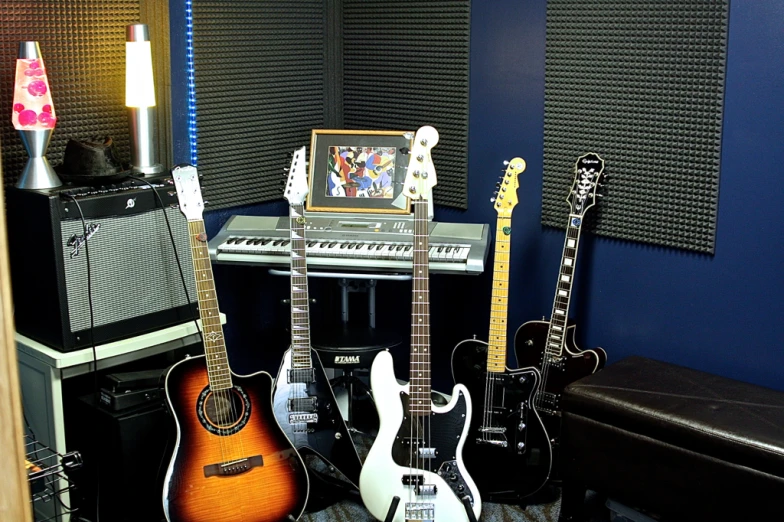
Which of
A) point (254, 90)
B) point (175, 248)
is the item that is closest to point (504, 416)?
point (175, 248)

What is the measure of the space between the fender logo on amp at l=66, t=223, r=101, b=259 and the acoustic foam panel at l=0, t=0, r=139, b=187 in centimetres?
43

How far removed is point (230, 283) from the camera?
13.1ft

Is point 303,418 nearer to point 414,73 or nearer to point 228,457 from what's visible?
point 228,457

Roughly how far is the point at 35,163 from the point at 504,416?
5.89ft

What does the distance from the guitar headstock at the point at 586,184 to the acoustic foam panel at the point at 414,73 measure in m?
0.63

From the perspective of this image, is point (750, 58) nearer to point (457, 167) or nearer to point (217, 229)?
point (457, 167)

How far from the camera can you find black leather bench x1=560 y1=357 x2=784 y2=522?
275 centimetres

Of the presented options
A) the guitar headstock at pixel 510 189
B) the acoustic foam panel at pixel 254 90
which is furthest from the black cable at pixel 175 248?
the guitar headstock at pixel 510 189

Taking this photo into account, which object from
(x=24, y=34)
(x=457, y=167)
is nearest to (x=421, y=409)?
(x=457, y=167)

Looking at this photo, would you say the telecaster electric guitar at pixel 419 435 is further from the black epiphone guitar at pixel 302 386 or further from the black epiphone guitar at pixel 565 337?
the black epiphone guitar at pixel 565 337

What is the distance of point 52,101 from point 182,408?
1.14 m

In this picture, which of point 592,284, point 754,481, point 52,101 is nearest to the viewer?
point 754,481

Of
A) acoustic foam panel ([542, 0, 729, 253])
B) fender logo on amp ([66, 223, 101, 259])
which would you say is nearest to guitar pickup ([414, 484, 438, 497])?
acoustic foam panel ([542, 0, 729, 253])

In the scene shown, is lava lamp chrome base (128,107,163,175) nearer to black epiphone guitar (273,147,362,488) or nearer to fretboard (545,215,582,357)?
black epiphone guitar (273,147,362,488)
